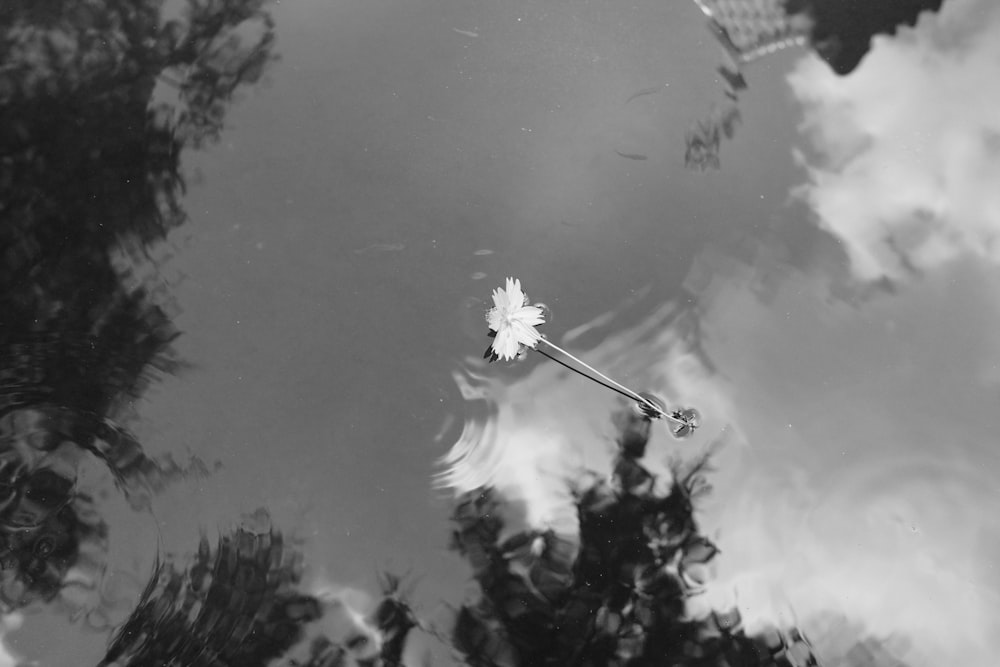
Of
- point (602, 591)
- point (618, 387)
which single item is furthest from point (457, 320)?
point (602, 591)

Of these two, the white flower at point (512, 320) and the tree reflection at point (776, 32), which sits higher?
the tree reflection at point (776, 32)

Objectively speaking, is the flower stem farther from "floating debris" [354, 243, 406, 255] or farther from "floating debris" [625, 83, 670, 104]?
"floating debris" [625, 83, 670, 104]

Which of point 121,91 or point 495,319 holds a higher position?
point 121,91

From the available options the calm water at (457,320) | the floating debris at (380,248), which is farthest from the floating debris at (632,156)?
the floating debris at (380,248)

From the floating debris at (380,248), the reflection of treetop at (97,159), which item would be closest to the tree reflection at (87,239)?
the reflection of treetop at (97,159)

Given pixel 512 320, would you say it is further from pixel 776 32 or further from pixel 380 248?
pixel 776 32

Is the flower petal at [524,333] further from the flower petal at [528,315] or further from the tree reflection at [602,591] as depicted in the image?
the tree reflection at [602,591]

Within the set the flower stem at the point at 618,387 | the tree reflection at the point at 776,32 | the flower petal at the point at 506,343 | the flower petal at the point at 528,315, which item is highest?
the tree reflection at the point at 776,32

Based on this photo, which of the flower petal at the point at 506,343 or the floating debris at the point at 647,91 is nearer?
the flower petal at the point at 506,343
